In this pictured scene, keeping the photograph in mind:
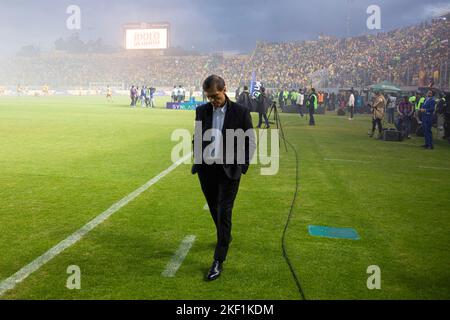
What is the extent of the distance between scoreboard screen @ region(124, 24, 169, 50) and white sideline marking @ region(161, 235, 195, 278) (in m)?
75.2

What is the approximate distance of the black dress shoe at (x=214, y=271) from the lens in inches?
163

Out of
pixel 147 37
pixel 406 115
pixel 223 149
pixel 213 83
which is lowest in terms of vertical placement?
pixel 223 149

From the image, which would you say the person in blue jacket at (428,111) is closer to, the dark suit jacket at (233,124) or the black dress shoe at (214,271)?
the dark suit jacket at (233,124)

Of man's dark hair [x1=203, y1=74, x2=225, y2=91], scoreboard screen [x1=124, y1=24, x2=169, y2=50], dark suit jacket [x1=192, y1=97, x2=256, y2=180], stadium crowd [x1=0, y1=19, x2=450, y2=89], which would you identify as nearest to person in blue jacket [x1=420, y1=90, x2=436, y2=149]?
dark suit jacket [x1=192, y1=97, x2=256, y2=180]

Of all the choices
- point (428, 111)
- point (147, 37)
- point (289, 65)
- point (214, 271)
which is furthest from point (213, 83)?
point (147, 37)

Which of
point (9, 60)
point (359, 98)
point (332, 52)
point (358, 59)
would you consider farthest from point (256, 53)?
point (9, 60)

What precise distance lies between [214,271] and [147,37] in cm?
7790

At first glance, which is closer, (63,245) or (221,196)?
(221,196)

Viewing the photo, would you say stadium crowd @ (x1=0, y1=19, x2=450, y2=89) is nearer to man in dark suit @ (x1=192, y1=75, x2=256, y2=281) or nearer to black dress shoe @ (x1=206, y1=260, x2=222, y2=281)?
man in dark suit @ (x1=192, y1=75, x2=256, y2=281)

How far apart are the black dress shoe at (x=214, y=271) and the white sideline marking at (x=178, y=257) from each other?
354 mm

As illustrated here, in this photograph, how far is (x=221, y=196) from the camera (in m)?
4.39

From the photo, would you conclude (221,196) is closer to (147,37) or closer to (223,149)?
(223,149)

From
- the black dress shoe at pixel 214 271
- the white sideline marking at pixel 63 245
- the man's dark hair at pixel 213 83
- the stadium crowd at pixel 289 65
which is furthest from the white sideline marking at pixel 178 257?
the stadium crowd at pixel 289 65
